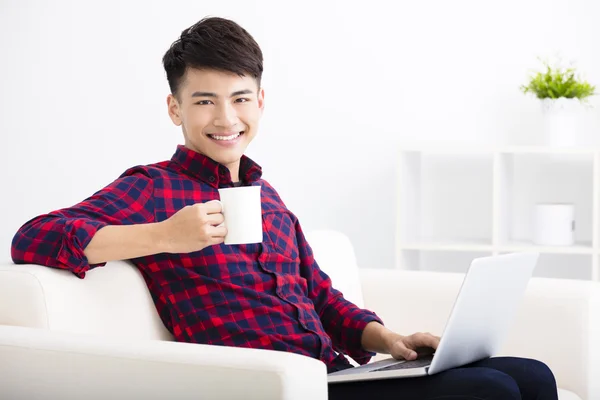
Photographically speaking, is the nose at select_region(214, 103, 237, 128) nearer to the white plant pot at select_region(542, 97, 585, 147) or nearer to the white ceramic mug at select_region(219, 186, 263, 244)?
the white ceramic mug at select_region(219, 186, 263, 244)

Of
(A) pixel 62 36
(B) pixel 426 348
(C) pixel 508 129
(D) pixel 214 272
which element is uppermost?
(A) pixel 62 36

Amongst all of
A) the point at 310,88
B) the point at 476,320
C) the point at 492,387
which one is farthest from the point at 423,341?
the point at 310,88

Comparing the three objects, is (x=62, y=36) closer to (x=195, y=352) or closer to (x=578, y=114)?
(x=578, y=114)

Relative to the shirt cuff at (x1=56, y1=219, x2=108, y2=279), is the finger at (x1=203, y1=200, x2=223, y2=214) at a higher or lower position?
higher

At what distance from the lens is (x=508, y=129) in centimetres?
380

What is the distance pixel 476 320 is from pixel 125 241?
65 cm

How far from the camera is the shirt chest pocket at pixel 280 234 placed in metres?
2.02

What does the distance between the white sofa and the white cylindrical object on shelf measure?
1218 millimetres

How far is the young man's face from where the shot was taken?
1.91 meters

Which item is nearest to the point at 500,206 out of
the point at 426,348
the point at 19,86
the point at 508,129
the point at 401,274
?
the point at 508,129

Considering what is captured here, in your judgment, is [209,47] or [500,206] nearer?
[209,47]

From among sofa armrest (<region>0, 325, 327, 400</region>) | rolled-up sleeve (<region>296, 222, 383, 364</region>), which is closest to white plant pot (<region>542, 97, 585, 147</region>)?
rolled-up sleeve (<region>296, 222, 383, 364</region>)

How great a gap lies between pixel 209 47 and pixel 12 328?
2.26 feet

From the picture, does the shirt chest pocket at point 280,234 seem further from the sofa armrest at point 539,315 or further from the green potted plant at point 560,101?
the green potted plant at point 560,101
